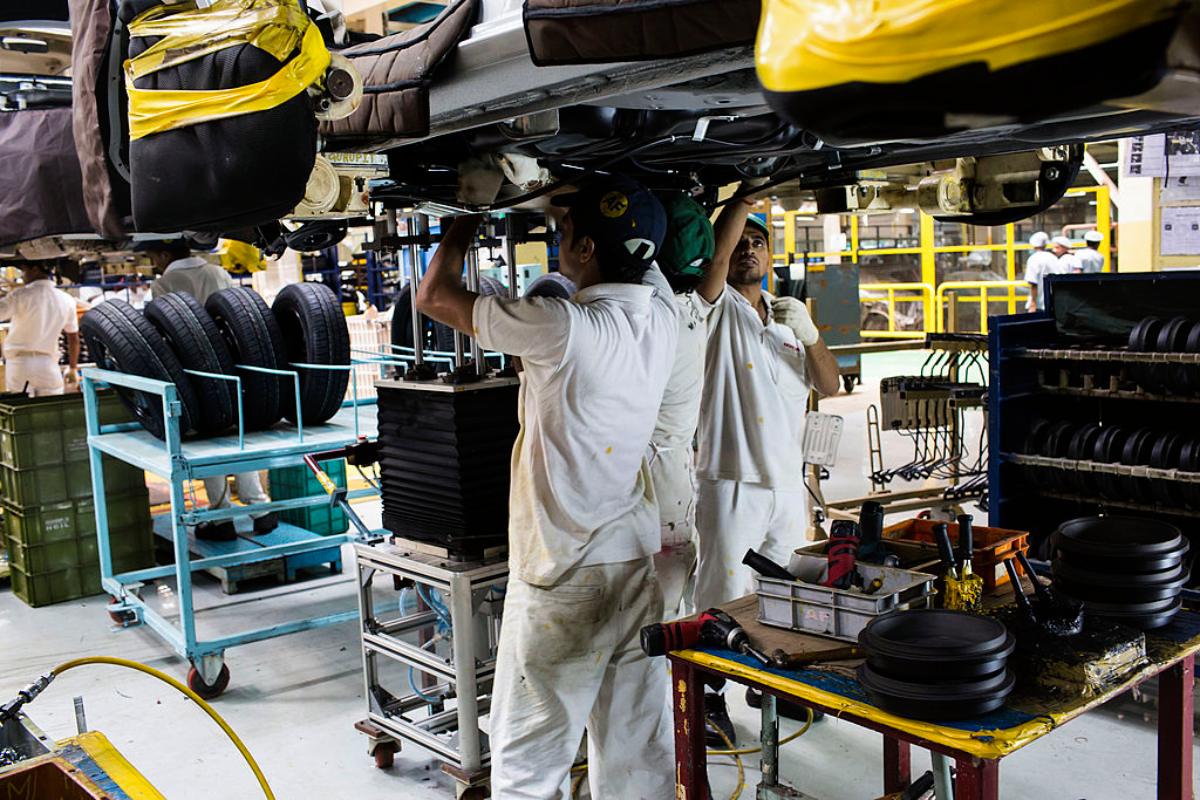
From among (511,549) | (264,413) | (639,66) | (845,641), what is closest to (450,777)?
(511,549)

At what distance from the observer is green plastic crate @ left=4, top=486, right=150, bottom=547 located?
576 cm

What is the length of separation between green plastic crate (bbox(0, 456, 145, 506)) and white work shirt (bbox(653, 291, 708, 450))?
3708mm

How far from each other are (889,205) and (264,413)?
3184 mm

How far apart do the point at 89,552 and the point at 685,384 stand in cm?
407

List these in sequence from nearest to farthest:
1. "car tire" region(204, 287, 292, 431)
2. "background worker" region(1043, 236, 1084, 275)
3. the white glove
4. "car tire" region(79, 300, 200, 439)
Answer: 1. the white glove
2. "car tire" region(79, 300, 200, 439)
3. "car tire" region(204, 287, 292, 431)
4. "background worker" region(1043, 236, 1084, 275)

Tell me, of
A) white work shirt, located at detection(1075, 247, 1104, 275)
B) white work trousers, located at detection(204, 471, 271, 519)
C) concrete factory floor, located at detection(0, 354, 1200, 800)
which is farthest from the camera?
white work shirt, located at detection(1075, 247, 1104, 275)

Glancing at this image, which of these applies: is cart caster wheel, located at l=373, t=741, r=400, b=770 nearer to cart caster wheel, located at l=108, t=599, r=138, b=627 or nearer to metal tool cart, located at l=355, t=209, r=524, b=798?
metal tool cart, located at l=355, t=209, r=524, b=798

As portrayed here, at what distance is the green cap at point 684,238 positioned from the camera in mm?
3412

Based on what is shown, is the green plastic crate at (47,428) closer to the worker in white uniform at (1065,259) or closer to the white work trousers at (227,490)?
the white work trousers at (227,490)

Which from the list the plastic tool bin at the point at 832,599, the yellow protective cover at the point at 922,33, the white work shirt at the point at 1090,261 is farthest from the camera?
the white work shirt at the point at 1090,261

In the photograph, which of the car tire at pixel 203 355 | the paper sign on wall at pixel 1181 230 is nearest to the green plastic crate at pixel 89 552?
the car tire at pixel 203 355

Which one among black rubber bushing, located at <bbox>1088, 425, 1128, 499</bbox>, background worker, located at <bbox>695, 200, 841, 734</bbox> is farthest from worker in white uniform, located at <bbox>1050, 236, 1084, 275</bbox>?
background worker, located at <bbox>695, 200, 841, 734</bbox>

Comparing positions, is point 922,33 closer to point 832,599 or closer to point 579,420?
point 832,599

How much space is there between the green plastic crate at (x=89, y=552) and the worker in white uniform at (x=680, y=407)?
373 centimetres
